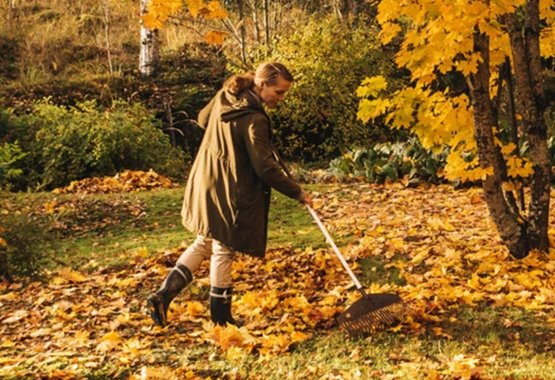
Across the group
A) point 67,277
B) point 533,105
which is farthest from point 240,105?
point 67,277

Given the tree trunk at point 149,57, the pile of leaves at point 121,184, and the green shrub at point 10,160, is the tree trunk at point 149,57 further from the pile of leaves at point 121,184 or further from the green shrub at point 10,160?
the pile of leaves at point 121,184

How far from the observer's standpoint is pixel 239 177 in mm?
4484

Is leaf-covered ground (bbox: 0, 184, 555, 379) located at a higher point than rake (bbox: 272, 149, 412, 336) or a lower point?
lower

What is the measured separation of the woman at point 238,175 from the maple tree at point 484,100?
1488 mm

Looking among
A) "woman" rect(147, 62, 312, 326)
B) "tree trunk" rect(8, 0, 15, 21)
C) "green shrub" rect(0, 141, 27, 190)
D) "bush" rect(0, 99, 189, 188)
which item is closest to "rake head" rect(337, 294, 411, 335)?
"woman" rect(147, 62, 312, 326)

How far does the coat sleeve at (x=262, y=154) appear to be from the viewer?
14.3 ft

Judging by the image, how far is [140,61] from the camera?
16250 mm

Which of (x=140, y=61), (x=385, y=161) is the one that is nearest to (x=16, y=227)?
(x=385, y=161)

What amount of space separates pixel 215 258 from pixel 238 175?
1.86 feet

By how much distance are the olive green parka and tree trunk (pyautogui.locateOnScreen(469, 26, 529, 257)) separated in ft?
6.56

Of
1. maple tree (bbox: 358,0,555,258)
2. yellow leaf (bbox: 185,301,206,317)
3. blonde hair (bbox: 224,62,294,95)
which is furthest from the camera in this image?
maple tree (bbox: 358,0,555,258)

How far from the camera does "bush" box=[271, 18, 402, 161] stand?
14.1 metres

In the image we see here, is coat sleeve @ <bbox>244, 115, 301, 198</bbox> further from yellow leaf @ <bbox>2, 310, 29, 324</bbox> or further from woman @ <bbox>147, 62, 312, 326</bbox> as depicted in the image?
yellow leaf @ <bbox>2, 310, 29, 324</bbox>

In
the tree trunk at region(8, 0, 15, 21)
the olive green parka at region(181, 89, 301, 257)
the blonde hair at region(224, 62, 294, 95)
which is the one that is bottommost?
the olive green parka at region(181, 89, 301, 257)
